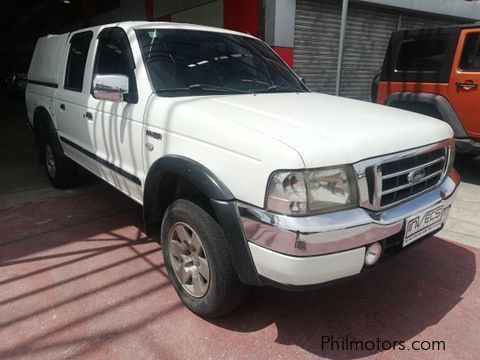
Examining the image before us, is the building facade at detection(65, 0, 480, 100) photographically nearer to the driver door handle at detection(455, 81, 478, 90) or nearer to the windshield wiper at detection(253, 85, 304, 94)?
the driver door handle at detection(455, 81, 478, 90)

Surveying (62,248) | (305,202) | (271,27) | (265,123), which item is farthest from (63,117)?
(271,27)

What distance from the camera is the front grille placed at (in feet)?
7.69

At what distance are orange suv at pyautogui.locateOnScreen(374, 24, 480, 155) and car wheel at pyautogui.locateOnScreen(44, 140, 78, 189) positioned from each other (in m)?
4.58

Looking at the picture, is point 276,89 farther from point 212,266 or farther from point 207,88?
point 212,266

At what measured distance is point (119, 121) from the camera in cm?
333

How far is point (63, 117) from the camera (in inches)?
181

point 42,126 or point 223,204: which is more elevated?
point 223,204

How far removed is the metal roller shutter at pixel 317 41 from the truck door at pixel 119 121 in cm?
536

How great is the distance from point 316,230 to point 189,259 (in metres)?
1.04

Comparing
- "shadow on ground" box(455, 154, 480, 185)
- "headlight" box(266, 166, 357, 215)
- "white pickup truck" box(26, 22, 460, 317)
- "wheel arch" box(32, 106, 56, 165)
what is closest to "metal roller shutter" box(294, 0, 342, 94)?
"shadow on ground" box(455, 154, 480, 185)

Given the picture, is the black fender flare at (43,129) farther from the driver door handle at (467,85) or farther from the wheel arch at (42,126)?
the driver door handle at (467,85)

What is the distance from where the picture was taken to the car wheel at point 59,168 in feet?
16.7

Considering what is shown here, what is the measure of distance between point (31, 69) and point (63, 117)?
182 centimetres

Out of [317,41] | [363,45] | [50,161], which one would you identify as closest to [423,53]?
[317,41]
